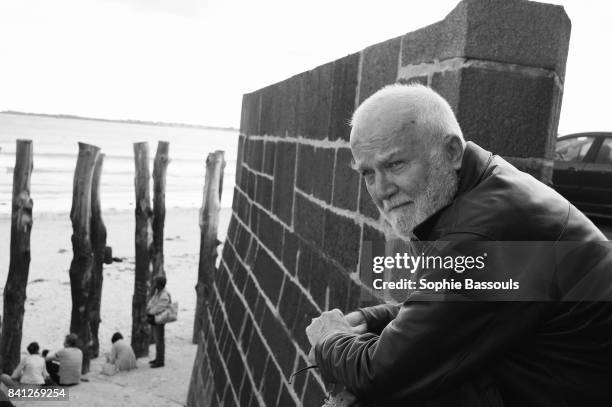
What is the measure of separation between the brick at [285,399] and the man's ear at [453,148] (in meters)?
1.99

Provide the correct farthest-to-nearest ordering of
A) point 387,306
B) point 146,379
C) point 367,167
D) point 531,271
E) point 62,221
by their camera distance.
A: point 62,221, point 146,379, point 387,306, point 367,167, point 531,271

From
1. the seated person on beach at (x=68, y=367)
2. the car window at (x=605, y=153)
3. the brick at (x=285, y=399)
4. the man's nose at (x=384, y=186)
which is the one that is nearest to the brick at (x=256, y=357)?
the brick at (x=285, y=399)

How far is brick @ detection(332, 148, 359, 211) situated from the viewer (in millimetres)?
2873

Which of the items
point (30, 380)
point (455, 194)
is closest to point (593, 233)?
point (455, 194)

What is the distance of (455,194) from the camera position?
1.57 metres

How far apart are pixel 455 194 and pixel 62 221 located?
25.7m

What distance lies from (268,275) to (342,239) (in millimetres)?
1503

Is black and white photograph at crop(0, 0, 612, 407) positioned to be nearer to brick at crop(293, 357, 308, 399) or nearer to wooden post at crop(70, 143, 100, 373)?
brick at crop(293, 357, 308, 399)

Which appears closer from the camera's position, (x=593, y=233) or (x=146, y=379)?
(x=593, y=233)

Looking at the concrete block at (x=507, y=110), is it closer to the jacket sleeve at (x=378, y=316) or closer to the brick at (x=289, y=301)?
the jacket sleeve at (x=378, y=316)

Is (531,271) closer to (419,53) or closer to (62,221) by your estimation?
(419,53)

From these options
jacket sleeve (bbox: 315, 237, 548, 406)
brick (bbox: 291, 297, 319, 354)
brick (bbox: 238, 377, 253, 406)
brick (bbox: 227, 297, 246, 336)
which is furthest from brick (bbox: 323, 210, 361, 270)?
brick (bbox: 227, 297, 246, 336)

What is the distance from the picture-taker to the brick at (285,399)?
3.24 meters

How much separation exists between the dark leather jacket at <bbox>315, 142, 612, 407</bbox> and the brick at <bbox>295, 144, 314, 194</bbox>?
2.22 meters
